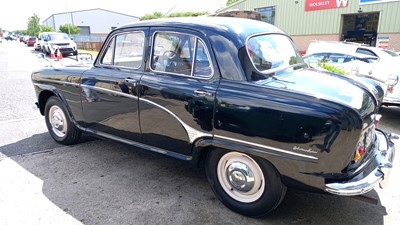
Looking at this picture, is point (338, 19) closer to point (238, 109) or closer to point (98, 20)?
point (238, 109)

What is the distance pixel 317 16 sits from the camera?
21.9m

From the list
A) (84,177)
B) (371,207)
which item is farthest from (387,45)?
(84,177)

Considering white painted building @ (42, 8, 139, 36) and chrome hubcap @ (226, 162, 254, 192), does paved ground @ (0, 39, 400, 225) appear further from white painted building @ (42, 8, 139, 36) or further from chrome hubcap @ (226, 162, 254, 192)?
white painted building @ (42, 8, 139, 36)

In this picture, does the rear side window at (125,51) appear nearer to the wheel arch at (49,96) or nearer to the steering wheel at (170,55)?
the steering wheel at (170,55)

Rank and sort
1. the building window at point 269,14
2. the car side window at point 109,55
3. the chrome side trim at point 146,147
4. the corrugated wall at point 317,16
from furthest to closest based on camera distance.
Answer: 1. the building window at point 269,14
2. the corrugated wall at point 317,16
3. the car side window at point 109,55
4. the chrome side trim at point 146,147

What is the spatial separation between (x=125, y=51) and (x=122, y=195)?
68.3 inches

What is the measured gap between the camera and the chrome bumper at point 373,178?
2.47 m

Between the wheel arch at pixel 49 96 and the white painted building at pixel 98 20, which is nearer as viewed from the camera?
the wheel arch at pixel 49 96

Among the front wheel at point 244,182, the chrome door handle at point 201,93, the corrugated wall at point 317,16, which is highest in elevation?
the corrugated wall at point 317,16

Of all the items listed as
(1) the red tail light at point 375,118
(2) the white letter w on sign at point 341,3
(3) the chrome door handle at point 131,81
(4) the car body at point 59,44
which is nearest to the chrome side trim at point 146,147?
(3) the chrome door handle at point 131,81

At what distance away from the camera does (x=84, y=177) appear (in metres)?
3.81

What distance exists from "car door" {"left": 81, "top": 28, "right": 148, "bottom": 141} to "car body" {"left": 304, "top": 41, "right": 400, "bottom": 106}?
469cm

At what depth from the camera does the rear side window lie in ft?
12.0

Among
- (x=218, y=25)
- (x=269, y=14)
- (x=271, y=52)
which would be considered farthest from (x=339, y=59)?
(x=269, y=14)
